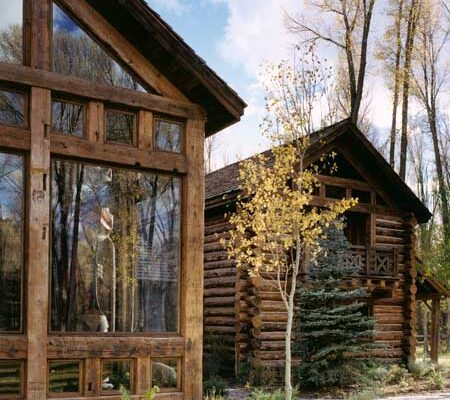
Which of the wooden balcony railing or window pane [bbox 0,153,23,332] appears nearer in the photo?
window pane [bbox 0,153,23,332]

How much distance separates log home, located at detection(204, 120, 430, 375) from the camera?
19.9 m

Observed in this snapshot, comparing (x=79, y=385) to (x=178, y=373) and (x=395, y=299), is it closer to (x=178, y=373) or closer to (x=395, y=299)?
(x=178, y=373)

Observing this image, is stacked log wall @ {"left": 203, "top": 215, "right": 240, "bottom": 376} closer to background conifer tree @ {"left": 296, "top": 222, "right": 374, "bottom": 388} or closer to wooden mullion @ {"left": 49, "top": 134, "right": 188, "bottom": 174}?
background conifer tree @ {"left": 296, "top": 222, "right": 374, "bottom": 388}

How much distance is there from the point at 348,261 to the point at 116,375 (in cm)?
1099

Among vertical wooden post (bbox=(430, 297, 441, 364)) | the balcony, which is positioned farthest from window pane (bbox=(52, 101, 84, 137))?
vertical wooden post (bbox=(430, 297, 441, 364))

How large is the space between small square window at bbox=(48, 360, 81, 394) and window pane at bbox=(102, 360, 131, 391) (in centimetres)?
45

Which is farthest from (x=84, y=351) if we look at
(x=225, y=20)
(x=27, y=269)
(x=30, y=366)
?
(x=225, y=20)

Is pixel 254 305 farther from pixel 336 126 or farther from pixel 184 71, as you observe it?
pixel 184 71

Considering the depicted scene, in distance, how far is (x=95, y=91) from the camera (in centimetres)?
1132

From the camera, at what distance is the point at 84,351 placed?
1077 centimetres

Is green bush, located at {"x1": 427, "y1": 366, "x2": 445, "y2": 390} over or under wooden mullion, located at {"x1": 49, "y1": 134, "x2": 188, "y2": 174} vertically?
under

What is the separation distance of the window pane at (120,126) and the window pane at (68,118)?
1.51ft

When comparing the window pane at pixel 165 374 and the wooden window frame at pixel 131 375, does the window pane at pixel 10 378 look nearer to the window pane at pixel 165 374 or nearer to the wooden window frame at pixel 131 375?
the wooden window frame at pixel 131 375

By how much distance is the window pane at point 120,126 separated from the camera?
1148 cm
